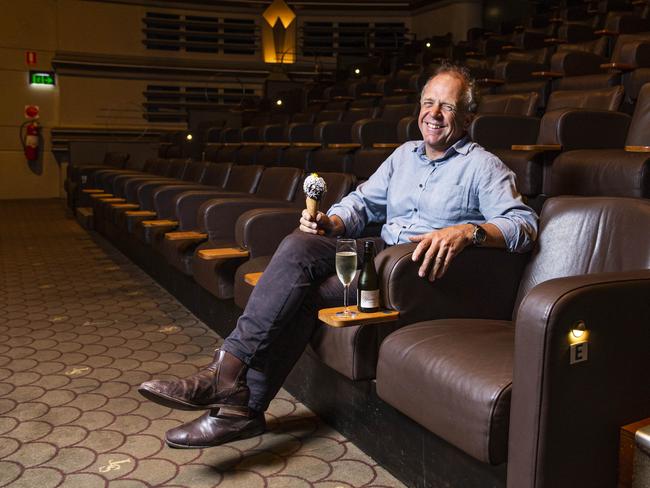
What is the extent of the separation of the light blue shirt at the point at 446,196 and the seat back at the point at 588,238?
0.10 ft

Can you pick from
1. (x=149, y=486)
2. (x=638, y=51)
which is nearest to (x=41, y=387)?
(x=149, y=486)

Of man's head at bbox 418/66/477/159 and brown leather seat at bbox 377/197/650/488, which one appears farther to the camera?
man's head at bbox 418/66/477/159

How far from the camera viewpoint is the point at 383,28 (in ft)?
23.0

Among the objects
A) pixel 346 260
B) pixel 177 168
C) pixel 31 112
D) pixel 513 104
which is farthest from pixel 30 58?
pixel 346 260

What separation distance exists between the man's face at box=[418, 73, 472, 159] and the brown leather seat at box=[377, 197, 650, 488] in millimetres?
363

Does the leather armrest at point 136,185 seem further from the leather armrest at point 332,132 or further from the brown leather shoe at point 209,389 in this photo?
the brown leather shoe at point 209,389

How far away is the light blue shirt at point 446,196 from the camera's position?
3.46ft

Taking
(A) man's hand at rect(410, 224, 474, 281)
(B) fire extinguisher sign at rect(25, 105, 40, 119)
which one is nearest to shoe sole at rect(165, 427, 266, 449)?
(A) man's hand at rect(410, 224, 474, 281)

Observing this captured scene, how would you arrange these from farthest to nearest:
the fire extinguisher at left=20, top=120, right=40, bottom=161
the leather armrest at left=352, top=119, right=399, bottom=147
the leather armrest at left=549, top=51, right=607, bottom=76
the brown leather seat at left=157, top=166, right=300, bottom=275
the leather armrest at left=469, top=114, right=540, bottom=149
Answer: the fire extinguisher at left=20, top=120, right=40, bottom=161
the leather armrest at left=549, top=51, right=607, bottom=76
the leather armrest at left=352, top=119, right=399, bottom=147
the brown leather seat at left=157, top=166, right=300, bottom=275
the leather armrest at left=469, top=114, right=540, bottom=149

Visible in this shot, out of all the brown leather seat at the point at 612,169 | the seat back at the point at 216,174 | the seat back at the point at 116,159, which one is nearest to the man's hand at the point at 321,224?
the brown leather seat at the point at 612,169

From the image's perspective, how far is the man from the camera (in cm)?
102

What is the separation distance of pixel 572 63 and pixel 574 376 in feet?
7.20

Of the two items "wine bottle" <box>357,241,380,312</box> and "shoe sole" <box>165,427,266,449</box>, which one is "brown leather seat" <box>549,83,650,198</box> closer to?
"wine bottle" <box>357,241,380,312</box>

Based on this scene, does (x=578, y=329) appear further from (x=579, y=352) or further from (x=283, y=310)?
(x=283, y=310)
